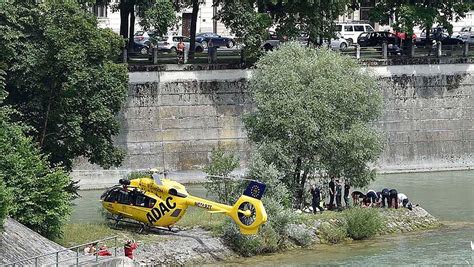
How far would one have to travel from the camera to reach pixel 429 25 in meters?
76.8

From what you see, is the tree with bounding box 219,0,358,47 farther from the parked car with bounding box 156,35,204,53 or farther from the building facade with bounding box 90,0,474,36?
the building facade with bounding box 90,0,474,36

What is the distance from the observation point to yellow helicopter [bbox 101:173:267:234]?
47.9 metres

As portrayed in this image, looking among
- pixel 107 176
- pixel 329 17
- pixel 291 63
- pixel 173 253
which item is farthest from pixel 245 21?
pixel 173 253

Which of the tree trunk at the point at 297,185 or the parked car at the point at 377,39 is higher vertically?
the parked car at the point at 377,39

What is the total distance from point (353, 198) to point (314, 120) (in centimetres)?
382

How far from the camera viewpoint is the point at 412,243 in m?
52.6

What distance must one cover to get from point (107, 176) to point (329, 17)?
14455mm

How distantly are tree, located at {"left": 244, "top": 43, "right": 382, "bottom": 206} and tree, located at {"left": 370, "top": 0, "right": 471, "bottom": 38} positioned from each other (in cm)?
2052

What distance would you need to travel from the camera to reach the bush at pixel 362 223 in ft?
174

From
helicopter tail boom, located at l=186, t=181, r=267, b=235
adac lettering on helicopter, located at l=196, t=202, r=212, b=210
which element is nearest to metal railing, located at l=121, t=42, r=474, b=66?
adac lettering on helicopter, located at l=196, t=202, r=212, b=210

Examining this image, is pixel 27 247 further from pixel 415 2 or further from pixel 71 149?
A: pixel 415 2

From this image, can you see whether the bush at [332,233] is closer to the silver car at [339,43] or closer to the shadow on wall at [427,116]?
the shadow on wall at [427,116]

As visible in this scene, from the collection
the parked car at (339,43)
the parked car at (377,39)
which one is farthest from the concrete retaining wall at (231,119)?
the parked car at (339,43)

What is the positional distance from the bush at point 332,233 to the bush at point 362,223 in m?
0.33
